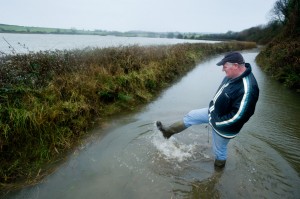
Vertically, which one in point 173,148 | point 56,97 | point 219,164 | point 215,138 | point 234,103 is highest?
point 234,103

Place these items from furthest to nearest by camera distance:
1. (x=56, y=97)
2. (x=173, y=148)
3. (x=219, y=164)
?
(x=56, y=97) → (x=173, y=148) → (x=219, y=164)

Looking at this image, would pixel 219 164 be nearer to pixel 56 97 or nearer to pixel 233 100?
pixel 233 100

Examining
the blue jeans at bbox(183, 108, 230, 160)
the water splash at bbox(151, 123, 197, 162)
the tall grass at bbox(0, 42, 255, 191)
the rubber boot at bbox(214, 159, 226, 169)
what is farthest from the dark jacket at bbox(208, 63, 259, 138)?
the tall grass at bbox(0, 42, 255, 191)

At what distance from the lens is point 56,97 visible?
6172 mm

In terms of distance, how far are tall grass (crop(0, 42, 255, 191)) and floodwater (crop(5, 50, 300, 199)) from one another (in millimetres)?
470

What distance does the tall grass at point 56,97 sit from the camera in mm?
4672

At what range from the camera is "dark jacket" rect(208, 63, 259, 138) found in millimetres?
3600

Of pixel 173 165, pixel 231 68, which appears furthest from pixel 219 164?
pixel 231 68

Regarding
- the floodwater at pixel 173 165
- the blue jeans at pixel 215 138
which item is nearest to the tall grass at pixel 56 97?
the floodwater at pixel 173 165

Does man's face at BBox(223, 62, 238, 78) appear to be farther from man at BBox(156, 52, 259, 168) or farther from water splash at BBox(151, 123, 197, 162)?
water splash at BBox(151, 123, 197, 162)

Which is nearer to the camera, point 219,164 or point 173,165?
point 219,164

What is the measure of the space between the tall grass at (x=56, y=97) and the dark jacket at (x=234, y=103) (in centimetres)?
325

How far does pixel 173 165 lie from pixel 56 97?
3443 mm

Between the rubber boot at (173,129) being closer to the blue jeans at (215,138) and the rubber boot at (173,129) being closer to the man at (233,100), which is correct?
the blue jeans at (215,138)
